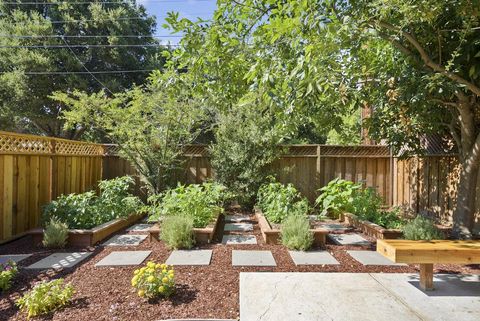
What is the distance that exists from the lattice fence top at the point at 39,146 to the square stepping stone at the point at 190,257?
9.98 ft

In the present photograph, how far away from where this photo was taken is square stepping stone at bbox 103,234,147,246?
197 inches

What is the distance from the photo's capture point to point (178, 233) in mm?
4648

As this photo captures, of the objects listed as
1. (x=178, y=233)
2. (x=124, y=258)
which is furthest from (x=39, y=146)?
(x=178, y=233)

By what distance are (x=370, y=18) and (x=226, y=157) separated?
5.08m

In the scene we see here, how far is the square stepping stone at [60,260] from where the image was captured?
155 inches

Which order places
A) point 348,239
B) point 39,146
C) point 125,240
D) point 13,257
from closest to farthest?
point 13,257 → point 125,240 → point 348,239 → point 39,146

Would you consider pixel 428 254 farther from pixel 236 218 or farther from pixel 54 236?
pixel 54 236

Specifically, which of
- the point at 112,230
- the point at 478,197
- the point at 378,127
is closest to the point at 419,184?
the point at 478,197

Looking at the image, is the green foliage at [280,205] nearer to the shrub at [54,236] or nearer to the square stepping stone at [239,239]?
the square stepping stone at [239,239]

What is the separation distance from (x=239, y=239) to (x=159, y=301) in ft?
7.83

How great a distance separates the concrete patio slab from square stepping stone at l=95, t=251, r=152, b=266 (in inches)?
56.2

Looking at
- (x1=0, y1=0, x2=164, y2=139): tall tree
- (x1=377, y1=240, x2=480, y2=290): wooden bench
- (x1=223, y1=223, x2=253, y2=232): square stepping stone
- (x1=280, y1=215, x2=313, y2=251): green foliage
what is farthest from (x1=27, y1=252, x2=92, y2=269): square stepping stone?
(x1=0, y1=0, x2=164, y2=139): tall tree

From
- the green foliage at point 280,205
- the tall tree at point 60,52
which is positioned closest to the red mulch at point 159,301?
the green foliage at point 280,205

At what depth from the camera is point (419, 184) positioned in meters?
7.41
